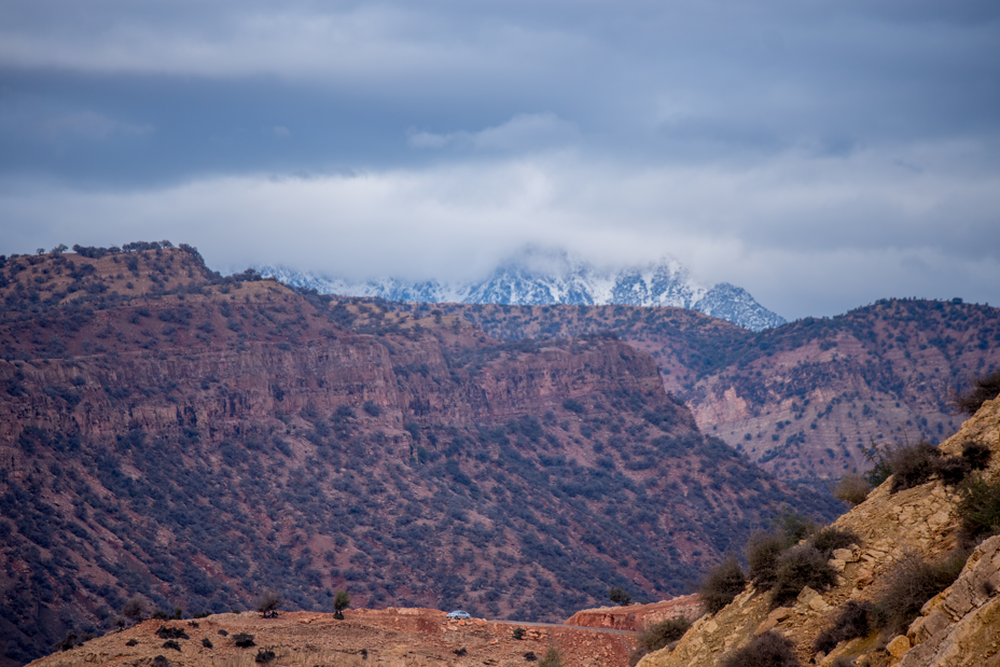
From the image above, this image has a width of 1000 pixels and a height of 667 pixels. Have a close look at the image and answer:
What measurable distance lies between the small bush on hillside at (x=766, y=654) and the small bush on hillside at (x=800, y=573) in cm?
184

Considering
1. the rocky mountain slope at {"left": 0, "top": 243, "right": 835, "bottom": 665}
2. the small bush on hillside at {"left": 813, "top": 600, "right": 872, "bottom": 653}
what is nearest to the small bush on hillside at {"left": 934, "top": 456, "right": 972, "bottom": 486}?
the small bush on hillside at {"left": 813, "top": 600, "right": 872, "bottom": 653}

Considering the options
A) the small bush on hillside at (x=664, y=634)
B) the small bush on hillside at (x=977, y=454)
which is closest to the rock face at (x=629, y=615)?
the small bush on hillside at (x=664, y=634)

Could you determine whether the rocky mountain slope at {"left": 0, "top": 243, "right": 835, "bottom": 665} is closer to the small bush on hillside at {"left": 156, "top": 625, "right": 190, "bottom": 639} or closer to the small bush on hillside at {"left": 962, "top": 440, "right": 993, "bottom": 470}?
the small bush on hillside at {"left": 156, "top": 625, "right": 190, "bottom": 639}

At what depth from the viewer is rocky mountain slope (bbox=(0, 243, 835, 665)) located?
64375 mm

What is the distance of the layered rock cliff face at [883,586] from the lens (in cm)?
1359

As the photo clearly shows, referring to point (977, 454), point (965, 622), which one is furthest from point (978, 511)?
point (965, 622)

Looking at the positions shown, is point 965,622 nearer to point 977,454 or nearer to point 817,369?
point 977,454

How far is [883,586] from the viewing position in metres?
18.9

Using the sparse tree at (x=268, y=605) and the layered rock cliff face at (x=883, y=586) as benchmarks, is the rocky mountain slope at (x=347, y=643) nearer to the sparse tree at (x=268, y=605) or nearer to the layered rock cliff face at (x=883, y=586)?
the sparse tree at (x=268, y=605)

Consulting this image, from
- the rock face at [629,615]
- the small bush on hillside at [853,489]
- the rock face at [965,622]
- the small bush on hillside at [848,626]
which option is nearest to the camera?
the rock face at [965,622]

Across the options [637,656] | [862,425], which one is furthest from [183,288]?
[862,425]

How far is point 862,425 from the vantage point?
142 metres

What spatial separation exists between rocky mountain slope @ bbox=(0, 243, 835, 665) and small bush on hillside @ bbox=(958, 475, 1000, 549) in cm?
4811

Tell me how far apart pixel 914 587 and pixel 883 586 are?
2.60 metres
